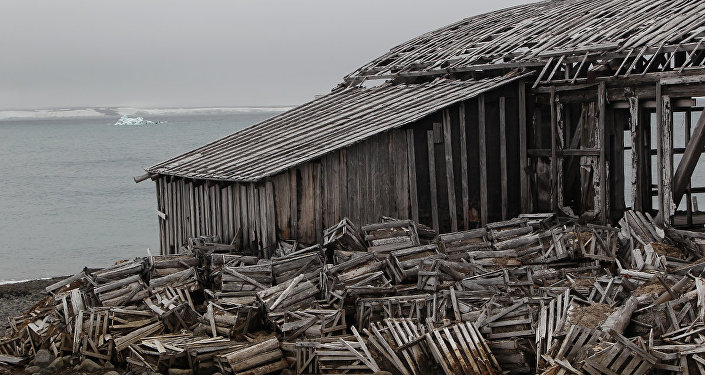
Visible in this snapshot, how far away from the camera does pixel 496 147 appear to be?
2483 cm

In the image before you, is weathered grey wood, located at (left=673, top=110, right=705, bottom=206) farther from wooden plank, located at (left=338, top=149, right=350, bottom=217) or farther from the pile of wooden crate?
wooden plank, located at (left=338, top=149, right=350, bottom=217)

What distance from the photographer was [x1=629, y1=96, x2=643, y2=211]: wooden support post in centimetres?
2212

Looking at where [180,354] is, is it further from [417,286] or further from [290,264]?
[417,286]

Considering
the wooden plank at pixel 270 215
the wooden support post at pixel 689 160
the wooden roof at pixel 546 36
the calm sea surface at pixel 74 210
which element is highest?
the wooden roof at pixel 546 36

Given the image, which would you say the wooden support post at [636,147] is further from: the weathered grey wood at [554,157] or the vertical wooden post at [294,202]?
the vertical wooden post at [294,202]

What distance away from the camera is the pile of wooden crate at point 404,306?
52.1 ft

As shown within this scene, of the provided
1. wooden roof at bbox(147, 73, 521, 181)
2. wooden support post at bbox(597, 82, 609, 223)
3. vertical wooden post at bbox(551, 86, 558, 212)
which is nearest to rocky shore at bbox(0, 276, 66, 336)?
wooden roof at bbox(147, 73, 521, 181)

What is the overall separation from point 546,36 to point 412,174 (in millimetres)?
6030

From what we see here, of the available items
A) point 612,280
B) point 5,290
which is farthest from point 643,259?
point 5,290

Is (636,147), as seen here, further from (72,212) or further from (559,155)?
(72,212)

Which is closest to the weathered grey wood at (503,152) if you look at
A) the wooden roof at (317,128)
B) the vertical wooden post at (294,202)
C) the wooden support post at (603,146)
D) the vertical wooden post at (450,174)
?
the wooden roof at (317,128)

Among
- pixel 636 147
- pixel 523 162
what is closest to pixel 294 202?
pixel 523 162

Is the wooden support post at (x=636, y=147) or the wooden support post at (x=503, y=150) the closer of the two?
the wooden support post at (x=636, y=147)

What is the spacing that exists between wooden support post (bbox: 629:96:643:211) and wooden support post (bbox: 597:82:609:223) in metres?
0.71
